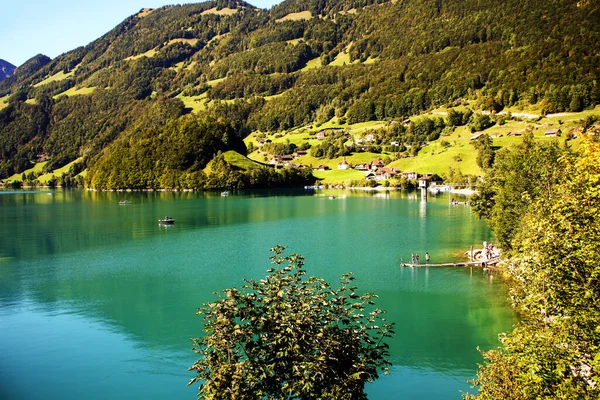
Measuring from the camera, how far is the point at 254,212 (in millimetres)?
113812

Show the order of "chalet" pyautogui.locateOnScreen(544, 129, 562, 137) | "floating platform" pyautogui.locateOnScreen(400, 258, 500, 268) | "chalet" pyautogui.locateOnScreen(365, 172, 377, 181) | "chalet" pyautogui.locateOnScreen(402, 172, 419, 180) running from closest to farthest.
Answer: "floating platform" pyautogui.locateOnScreen(400, 258, 500, 268)
"chalet" pyautogui.locateOnScreen(544, 129, 562, 137)
"chalet" pyautogui.locateOnScreen(402, 172, 419, 180)
"chalet" pyautogui.locateOnScreen(365, 172, 377, 181)

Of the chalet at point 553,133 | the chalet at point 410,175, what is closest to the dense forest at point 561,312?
the chalet at point 410,175

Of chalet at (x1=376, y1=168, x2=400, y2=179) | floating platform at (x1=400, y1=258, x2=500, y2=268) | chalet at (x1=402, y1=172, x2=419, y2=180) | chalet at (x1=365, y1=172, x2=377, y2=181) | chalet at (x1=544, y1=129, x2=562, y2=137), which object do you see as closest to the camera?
floating platform at (x1=400, y1=258, x2=500, y2=268)

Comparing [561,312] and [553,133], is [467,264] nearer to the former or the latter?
[561,312]

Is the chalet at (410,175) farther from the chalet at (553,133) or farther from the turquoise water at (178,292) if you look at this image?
the turquoise water at (178,292)

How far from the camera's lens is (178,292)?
1833 inches

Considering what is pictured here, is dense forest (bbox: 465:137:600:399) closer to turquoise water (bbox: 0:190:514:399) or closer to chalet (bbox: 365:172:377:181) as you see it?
turquoise water (bbox: 0:190:514:399)

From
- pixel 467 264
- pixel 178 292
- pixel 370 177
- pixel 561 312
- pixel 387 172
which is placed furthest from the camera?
pixel 370 177

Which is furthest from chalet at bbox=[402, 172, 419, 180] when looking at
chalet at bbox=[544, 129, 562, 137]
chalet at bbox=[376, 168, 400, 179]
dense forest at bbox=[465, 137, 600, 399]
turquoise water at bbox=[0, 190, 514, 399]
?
dense forest at bbox=[465, 137, 600, 399]

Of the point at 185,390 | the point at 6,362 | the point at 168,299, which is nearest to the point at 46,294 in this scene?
the point at 168,299

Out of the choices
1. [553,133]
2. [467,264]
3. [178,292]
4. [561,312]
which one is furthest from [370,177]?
[561,312]

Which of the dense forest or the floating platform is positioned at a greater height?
the dense forest

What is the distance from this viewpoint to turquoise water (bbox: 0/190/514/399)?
29.4 meters

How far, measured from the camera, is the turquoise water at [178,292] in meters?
29.4
